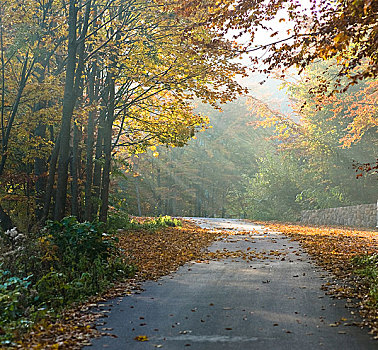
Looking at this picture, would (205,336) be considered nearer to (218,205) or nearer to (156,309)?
(156,309)

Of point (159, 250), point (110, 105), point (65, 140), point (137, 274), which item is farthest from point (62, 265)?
A: point (110, 105)

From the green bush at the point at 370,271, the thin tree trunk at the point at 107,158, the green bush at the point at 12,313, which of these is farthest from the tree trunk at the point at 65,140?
the green bush at the point at 370,271

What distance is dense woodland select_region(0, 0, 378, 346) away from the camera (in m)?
7.08

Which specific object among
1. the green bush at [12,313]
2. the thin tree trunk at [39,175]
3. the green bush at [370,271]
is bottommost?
the green bush at [12,313]

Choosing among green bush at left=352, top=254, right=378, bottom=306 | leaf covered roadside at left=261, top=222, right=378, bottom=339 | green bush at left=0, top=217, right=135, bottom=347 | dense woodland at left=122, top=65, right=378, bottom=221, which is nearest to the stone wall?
dense woodland at left=122, top=65, right=378, bottom=221

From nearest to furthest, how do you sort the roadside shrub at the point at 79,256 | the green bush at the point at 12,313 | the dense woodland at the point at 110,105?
the green bush at the point at 12,313 < the dense woodland at the point at 110,105 < the roadside shrub at the point at 79,256

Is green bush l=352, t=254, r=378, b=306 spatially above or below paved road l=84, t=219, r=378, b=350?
above

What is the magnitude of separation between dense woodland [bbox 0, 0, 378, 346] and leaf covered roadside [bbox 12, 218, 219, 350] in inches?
8.6

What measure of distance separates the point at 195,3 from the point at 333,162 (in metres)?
20.5

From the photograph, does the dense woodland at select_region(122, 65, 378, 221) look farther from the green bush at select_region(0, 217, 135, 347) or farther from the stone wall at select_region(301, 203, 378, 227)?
the green bush at select_region(0, 217, 135, 347)

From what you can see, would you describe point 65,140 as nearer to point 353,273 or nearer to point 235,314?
point 235,314

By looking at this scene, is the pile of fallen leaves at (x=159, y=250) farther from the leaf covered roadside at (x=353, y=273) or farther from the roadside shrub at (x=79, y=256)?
the leaf covered roadside at (x=353, y=273)

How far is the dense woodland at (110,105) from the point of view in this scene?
708 centimetres

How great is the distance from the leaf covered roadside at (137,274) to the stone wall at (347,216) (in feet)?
29.4
